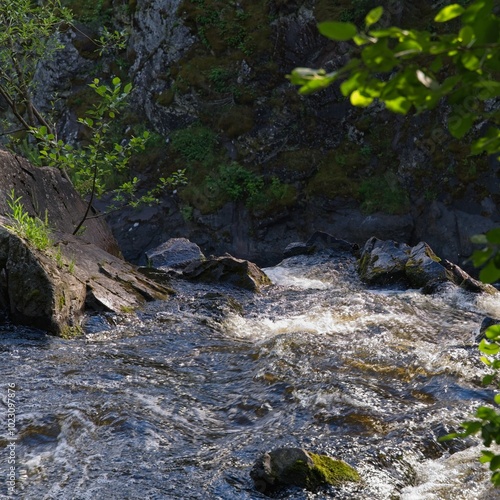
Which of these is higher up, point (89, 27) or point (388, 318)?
point (89, 27)

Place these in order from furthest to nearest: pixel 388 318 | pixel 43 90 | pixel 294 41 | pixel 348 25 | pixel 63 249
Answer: pixel 43 90 < pixel 294 41 < pixel 63 249 < pixel 388 318 < pixel 348 25

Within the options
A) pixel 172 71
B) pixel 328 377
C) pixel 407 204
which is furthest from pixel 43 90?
pixel 328 377

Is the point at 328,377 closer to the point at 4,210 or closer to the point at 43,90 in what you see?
the point at 4,210

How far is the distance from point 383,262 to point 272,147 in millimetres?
9018

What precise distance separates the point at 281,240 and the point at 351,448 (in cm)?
1446

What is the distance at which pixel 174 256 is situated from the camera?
13.7 metres

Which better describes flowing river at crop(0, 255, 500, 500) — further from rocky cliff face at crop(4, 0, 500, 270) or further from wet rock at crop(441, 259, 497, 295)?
rocky cliff face at crop(4, 0, 500, 270)

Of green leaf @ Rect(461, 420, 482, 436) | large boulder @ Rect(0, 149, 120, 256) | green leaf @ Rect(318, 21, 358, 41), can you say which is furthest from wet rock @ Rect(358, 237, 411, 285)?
green leaf @ Rect(318, 21, 358, 41)

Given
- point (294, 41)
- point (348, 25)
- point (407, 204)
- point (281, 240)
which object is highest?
point (294, 41)

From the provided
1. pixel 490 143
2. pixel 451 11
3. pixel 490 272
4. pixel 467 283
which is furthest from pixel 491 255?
pixel 467 283

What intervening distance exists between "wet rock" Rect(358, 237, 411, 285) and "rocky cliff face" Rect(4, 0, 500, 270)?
3812mm

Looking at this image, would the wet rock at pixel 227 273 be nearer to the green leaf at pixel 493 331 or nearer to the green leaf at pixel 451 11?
the green leaf at pixel 493 331

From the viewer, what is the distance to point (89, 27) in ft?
82.7

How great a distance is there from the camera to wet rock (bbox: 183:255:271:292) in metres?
11.7
